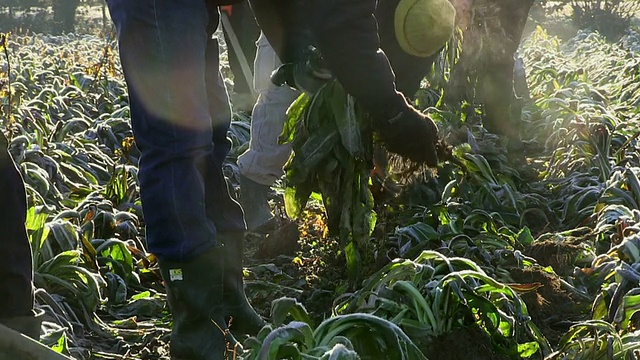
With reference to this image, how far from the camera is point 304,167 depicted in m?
3.45

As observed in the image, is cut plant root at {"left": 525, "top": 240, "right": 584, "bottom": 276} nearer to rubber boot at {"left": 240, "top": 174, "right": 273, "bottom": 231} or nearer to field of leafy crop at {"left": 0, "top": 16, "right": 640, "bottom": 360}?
field of leafy crop at {"left": 0, "top": 16, "right": 640, "bottom": 360}

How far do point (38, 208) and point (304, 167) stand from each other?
943mm

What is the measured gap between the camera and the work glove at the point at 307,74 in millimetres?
3330

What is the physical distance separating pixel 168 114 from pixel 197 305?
0.52 metres

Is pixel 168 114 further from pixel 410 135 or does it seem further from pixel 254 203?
pixel 254 203

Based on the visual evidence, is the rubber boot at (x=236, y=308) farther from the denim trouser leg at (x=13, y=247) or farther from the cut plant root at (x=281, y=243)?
the cut plant root at (x=281, y=243)

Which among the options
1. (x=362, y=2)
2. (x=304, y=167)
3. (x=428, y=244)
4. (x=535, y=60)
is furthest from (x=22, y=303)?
(x=535, y=60)

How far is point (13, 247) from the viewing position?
208 cm

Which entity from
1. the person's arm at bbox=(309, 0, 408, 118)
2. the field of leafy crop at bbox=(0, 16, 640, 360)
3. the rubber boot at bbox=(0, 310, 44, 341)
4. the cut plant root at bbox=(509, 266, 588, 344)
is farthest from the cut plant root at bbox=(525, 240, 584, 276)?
the rubber boot at bbox=(0, 310, 44, 341)

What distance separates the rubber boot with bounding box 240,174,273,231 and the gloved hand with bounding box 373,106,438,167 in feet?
4.30

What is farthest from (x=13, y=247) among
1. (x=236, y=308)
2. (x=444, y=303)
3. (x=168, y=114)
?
(x=444, y=303)

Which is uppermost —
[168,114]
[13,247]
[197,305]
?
[168,114]

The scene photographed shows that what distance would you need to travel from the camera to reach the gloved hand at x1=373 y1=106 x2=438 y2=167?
302cm

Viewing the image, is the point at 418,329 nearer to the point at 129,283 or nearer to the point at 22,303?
the point at 22,303
